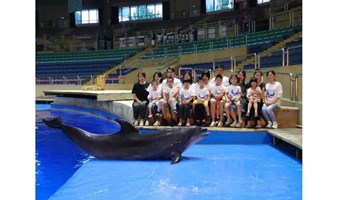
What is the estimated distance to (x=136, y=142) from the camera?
216 inches

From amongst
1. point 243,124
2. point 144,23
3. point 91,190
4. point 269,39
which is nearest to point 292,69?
point 243,124

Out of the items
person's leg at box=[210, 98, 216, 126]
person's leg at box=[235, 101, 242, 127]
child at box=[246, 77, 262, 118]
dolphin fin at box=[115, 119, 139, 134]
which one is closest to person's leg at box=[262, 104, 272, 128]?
child at box=[246, 77, 262, 118]

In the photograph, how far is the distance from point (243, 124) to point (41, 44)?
2988 centimetres

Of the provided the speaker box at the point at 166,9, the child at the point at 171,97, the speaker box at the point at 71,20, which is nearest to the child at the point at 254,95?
the child at the point at 171,97

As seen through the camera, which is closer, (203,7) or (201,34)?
(201,34)

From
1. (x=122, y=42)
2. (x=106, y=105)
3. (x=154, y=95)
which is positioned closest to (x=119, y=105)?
(x=106, y=105)

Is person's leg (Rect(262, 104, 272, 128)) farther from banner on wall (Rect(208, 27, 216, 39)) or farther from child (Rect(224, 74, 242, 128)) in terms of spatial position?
banner on wall (Rect(208, 27, 216, 39))

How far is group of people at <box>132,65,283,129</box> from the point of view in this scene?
699cm

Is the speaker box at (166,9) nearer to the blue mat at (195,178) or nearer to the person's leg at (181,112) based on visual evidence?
the person's leg at (181,112)

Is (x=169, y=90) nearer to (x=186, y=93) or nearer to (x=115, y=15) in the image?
(x=186, y=93)

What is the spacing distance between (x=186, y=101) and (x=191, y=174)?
2.71 m

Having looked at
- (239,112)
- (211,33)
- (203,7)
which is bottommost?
(239,112)

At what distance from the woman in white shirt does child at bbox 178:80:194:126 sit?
1.30 metres
